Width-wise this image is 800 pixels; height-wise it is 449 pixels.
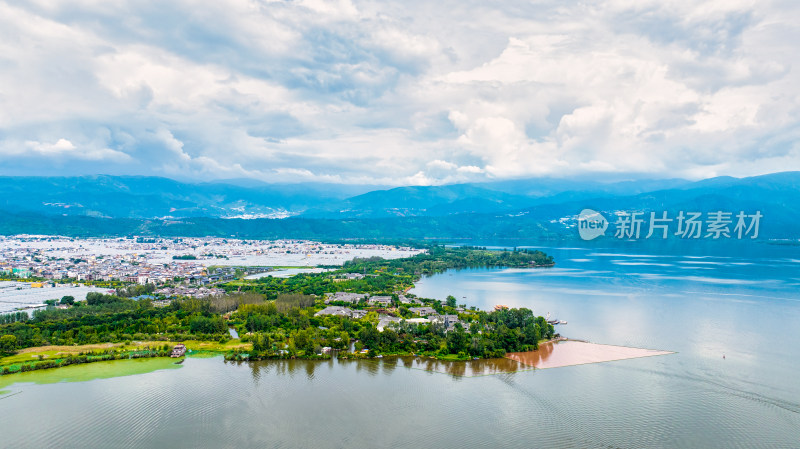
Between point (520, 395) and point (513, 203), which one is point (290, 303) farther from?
point (513, 203)

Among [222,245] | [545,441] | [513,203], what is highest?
[513,203]

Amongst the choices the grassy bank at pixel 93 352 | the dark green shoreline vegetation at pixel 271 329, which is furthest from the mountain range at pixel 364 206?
the grassy bank at pixel 93 352

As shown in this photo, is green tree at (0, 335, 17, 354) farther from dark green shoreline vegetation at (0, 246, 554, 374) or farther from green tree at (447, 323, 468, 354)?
green tree at (447, 323, 468, 354)

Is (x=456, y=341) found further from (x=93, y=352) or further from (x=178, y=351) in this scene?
(x=93, y=352)

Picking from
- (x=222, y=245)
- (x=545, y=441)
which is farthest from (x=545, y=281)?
(x=222, y=245)

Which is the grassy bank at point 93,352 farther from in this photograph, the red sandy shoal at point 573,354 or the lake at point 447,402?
the red sandy shoal at point 573,354

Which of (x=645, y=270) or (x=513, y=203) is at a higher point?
(x=513, y=203)
